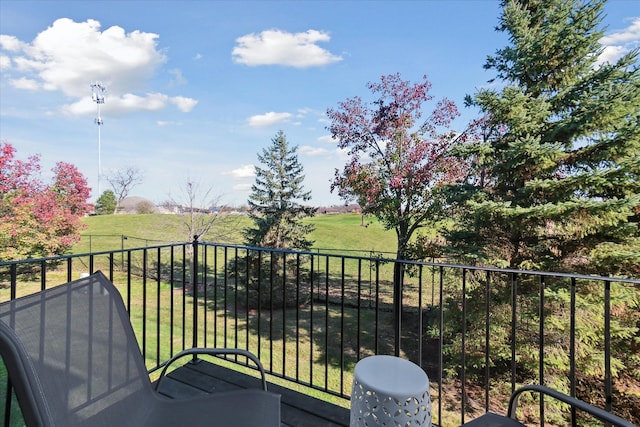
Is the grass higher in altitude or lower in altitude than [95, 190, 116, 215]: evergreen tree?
lower

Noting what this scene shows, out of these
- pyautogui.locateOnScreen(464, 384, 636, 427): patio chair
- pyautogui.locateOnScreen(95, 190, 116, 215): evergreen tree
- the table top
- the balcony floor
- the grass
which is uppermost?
pyautogui.locateOnScreen(95, 190, 116, 215): evergreen tree

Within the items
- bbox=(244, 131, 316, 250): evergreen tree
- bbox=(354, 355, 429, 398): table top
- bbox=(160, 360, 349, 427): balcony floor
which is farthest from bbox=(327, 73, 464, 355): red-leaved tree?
bbox=(354, 355, 429, 398): table top

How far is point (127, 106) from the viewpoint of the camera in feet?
90.0

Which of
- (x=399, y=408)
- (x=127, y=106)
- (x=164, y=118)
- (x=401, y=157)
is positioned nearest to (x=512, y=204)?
(x=401, y=157)

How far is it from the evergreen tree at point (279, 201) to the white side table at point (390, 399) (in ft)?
33.8

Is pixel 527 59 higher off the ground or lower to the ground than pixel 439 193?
higher

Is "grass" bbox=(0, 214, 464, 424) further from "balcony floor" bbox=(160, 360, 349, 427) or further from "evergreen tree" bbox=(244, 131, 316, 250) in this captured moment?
"evergreen tree" bbox=(244, 131, 316, 250)

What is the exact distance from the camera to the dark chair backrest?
0.96m

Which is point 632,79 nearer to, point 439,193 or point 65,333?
point 439,193

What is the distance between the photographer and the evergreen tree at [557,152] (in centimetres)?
535

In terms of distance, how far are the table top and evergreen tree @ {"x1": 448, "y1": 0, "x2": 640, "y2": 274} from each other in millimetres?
5096

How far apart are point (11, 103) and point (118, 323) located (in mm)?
19769

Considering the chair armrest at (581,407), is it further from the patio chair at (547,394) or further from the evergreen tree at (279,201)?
the evergreen tree at (279,201)

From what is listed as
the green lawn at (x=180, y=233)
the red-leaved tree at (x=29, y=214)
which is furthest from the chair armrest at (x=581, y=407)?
the green lawn at (x=180, y=233)
